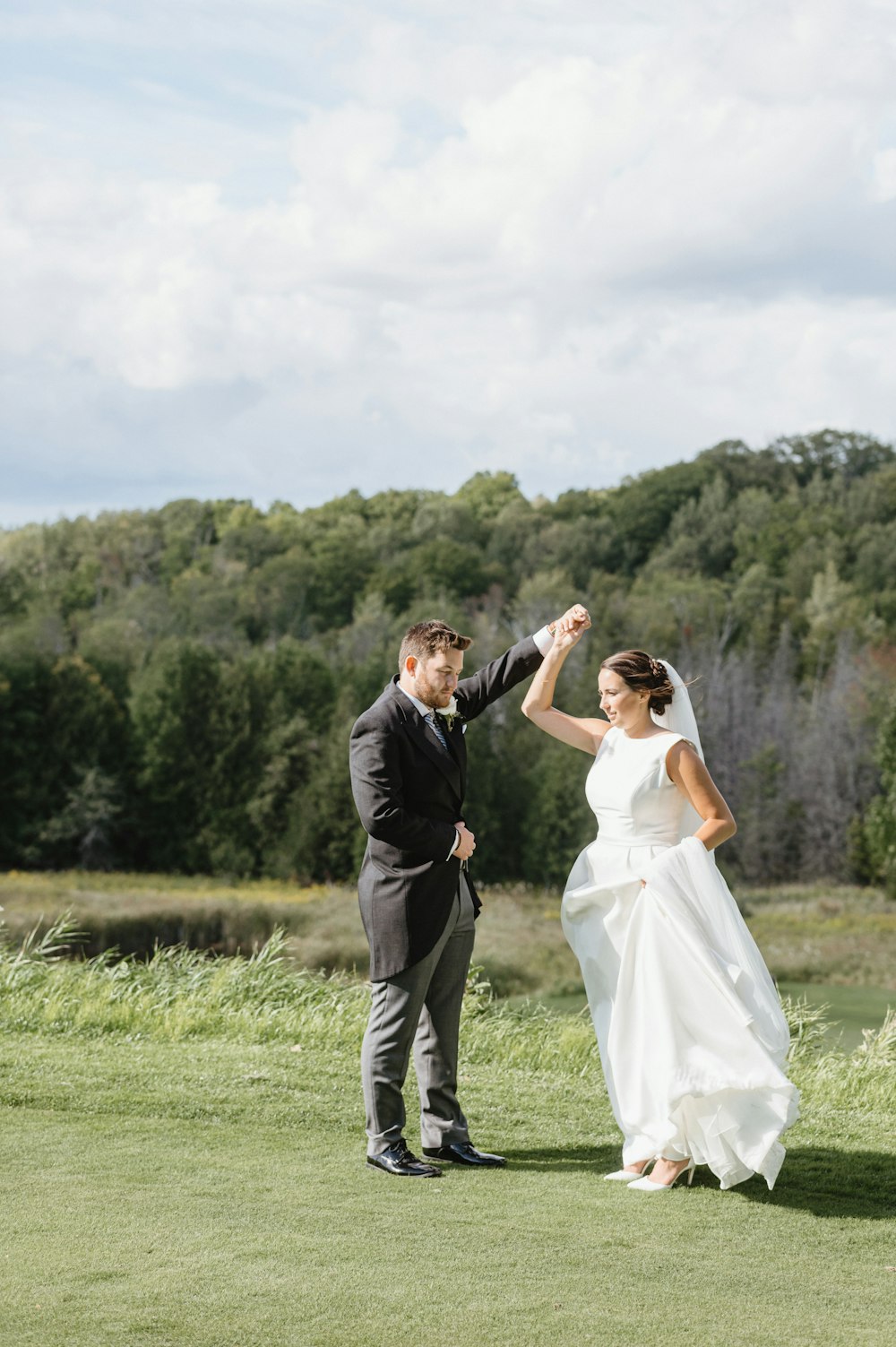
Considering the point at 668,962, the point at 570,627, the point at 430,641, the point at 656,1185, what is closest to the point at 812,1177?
the point at 656,1185

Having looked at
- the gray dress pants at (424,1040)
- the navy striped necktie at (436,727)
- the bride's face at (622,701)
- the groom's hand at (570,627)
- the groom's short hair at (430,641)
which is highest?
the groom's hand at (570,627)

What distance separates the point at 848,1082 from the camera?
7.79 meters

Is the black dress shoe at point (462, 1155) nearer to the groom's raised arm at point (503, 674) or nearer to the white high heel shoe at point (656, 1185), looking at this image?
the white high heel shoe at point (656, 1185)

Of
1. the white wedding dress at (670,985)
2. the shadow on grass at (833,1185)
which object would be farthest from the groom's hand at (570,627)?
the shadow on grass at (833,1185)

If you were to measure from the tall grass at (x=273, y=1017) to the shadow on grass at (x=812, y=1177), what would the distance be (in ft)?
4.96

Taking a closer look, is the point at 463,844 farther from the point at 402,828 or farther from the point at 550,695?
the point at 550,695

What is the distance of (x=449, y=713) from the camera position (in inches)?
217

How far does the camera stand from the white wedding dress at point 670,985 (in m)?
5.10

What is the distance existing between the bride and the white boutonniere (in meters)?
0.35

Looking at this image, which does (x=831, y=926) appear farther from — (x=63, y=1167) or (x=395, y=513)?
(x=395, y=513)

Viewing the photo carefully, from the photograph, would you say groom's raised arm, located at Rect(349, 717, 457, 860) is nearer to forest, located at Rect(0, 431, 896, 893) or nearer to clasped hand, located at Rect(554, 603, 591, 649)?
clasped hand, located at Rect(554, 603, 591, 649)

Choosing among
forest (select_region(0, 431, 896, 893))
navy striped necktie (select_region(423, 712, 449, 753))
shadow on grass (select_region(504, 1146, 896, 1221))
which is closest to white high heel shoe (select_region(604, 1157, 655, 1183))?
shadow on grass (select_region(504, 1146, 896, 1221))

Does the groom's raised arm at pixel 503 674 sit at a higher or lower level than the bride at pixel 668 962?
higher

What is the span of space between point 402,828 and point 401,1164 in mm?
1286
